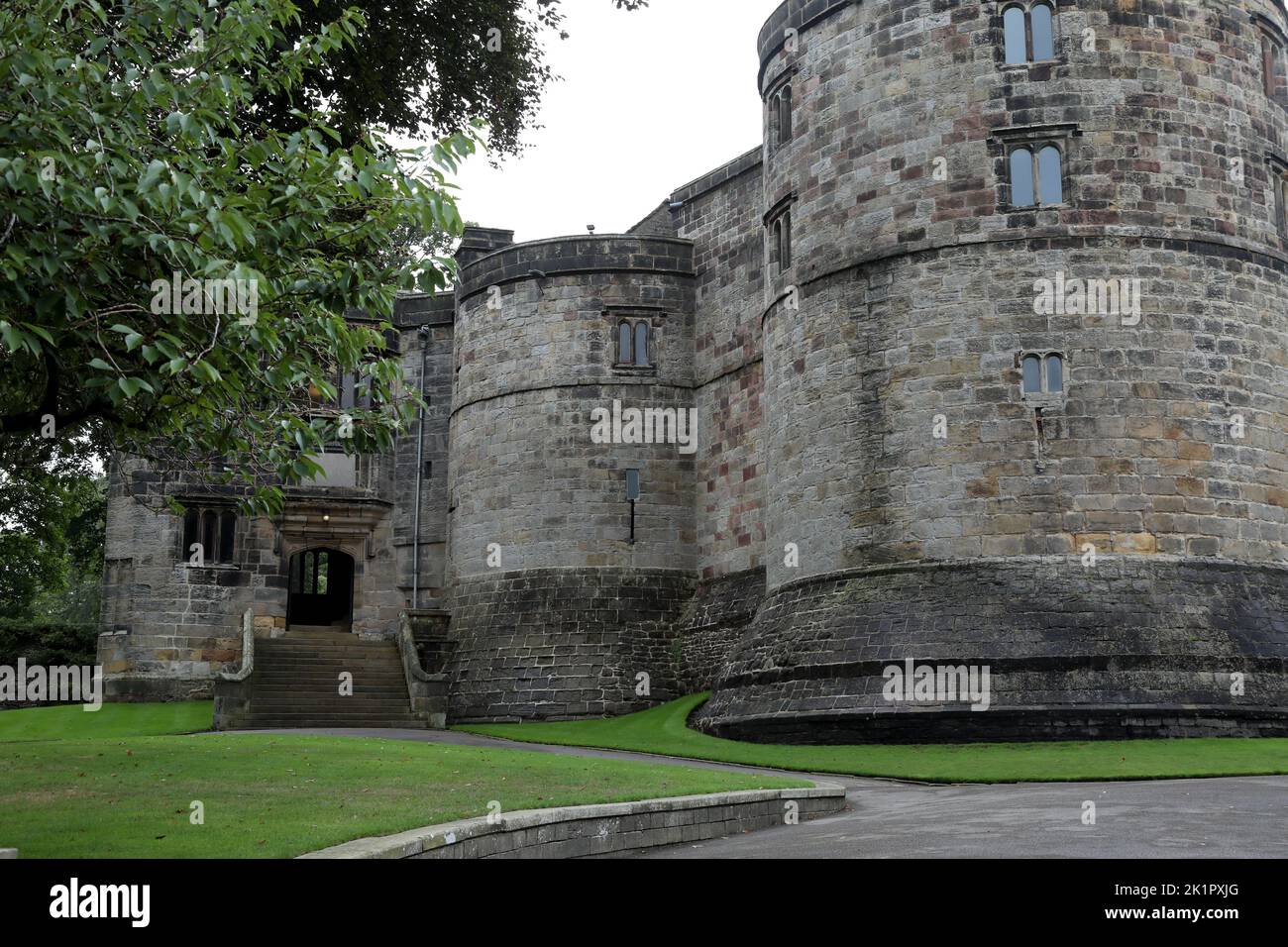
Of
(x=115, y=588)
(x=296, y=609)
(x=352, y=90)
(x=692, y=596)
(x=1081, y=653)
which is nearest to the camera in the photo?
(x=352, y=90)

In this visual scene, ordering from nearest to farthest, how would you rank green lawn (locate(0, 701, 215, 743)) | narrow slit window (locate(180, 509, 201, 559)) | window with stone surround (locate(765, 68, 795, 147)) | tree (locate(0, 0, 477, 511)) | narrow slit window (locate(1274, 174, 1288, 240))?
tree (locate(0, 0, 477, 511))
narrow slit window (locate(1274, 174, 1288, 240))
window with stone surround (locate(765, 68, 795, 147))
green lawn (locate(0, 701, 215, 743))
narrow slit window (locate(180, 509, 201, 559))

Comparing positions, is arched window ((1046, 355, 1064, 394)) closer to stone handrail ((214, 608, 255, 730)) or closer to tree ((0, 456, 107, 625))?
stone handrail ((214, 608, 255, 730))

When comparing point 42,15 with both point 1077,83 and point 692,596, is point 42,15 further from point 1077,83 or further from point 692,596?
point 692,596

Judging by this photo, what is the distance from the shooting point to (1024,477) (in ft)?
76.7

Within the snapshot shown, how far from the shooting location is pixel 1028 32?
24.9 m

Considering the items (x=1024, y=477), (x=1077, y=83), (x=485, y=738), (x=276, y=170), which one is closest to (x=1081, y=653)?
(x=1024, y=477)

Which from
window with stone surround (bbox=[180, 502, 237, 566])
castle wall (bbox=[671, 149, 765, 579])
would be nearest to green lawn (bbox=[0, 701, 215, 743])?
window with stone surround (bbox=[180, 502, 237, 566])

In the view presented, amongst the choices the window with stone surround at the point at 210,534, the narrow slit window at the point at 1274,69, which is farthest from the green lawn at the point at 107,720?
the narrow slit window at the point at 1274,69

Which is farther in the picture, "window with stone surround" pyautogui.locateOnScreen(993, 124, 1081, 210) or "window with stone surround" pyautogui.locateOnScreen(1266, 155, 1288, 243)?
"window with stone surround" pyautogui.locateOnScreen(1266, 155, 1288, 243)

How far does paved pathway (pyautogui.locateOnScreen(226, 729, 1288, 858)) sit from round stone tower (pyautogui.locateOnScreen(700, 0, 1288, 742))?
4.87m

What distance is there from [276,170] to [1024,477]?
14.0m

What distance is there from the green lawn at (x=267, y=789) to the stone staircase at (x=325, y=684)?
33.5 ft

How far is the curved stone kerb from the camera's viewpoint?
1394 inches

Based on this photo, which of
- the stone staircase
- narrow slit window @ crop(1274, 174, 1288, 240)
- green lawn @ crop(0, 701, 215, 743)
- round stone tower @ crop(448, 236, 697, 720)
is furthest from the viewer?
round stone tower @ crop(448, 236, 697, 720)
